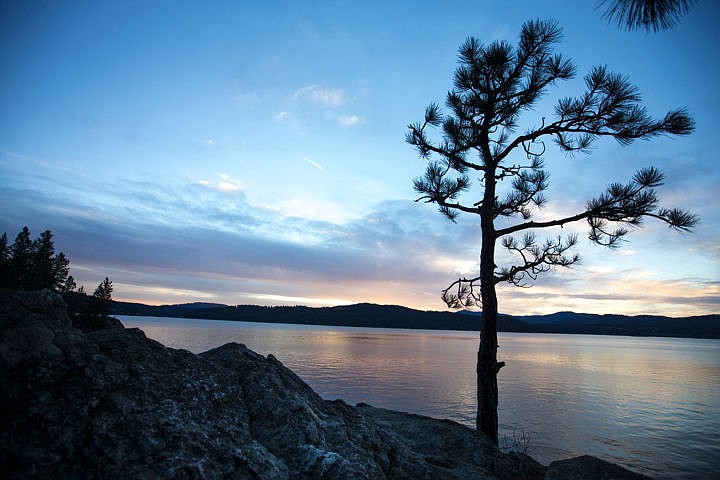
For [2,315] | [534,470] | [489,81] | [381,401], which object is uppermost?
[489,81]

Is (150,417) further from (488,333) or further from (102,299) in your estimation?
(102,299)

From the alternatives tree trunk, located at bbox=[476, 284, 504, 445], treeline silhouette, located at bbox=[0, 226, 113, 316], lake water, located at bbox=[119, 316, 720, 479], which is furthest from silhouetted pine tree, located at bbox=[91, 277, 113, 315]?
tree trunk, located at bbox=[476, 284, 504, 445]

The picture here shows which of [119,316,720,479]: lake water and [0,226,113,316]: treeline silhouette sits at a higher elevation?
[0,226,113,316]: treeline silhouette

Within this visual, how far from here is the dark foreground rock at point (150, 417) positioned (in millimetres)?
2711

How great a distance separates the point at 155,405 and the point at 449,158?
436 inches

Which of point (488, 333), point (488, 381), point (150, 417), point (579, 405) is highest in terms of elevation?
point (488, 333)

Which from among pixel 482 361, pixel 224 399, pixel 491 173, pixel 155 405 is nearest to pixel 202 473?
pixel 155 405

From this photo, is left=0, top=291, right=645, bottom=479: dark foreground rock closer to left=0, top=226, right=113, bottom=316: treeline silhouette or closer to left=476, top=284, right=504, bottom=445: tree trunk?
left=476, top=284, right=504, bottom=445: tree trunk

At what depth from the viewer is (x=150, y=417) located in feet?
10.6

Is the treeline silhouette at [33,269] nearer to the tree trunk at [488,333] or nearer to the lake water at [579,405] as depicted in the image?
the lake water at [579,405]

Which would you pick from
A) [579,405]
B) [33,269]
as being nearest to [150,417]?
[579,405]

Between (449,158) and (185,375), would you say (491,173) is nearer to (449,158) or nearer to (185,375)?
→ (449,158)

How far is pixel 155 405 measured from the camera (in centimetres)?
337

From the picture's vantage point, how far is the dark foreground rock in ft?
8.89
